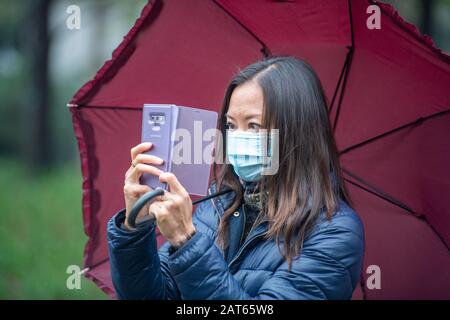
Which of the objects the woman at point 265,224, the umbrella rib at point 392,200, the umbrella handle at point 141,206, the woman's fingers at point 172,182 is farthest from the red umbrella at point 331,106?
the woman's fingers at point 172,182

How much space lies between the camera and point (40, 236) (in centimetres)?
755

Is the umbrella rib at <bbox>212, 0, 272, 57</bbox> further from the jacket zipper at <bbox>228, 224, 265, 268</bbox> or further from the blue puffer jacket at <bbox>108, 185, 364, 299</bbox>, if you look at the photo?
the jacket zipper at <bbox>228, 224, 265, 268</bbox>

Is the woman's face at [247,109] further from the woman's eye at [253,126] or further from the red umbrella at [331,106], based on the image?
the red umbrella at [331,106]

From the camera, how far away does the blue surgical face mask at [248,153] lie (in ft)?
7.50

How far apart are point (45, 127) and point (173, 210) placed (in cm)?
942

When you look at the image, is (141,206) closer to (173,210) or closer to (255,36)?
(173,210)

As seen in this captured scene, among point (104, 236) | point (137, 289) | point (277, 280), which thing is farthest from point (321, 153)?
point (104, 236)

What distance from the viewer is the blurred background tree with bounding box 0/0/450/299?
6418 mm

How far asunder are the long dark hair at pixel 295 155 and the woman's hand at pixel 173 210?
382 millimetres

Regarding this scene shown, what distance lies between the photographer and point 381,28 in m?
2.51

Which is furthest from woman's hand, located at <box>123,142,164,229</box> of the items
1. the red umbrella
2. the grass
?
the grass

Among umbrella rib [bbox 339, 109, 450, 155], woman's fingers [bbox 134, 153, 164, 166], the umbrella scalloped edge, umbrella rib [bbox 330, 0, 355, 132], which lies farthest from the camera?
umbrella rib [bbox 339, 109, 450, 155]
